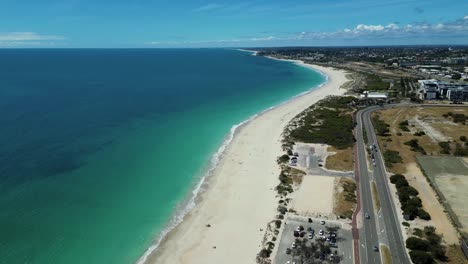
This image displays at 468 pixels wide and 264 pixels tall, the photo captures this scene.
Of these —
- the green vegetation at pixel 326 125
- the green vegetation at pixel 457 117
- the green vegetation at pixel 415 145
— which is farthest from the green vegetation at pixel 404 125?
the green vegetation at pixel 457 117

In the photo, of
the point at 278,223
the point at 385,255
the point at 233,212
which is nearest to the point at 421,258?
the point at 385,255

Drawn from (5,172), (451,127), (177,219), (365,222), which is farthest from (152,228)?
(451,127)

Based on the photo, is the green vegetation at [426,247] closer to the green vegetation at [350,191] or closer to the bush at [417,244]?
the bush at [417,244]

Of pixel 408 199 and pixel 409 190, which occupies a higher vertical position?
pixel 409 190

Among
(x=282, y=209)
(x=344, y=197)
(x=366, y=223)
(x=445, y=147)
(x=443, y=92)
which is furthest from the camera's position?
(x=443, y=92)

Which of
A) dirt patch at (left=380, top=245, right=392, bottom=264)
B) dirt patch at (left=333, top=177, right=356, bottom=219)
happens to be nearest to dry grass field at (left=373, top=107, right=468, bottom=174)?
dirt patch at (left=333, top=177, right=356, bottom=219)

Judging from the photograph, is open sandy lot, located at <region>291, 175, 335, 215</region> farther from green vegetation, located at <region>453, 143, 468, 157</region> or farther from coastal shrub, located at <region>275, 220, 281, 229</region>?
green vegetation, located at <region>453, 143, 468, 157</region>

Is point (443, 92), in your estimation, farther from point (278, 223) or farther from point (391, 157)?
point (278, 223)
